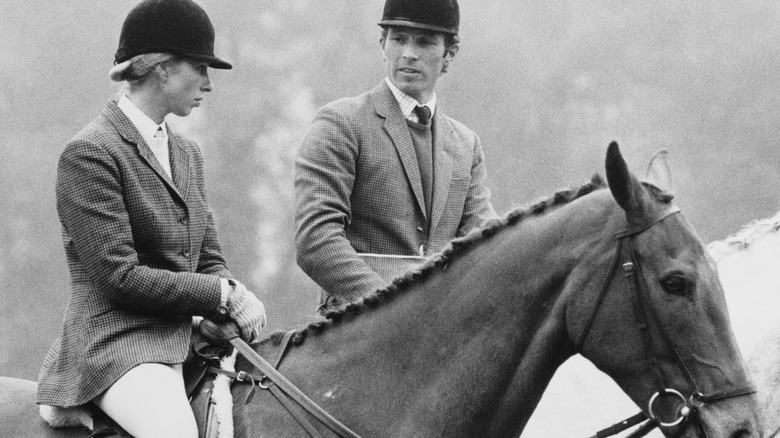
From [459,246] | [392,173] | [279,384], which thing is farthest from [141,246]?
[392,173]

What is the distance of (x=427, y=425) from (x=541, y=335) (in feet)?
1.66

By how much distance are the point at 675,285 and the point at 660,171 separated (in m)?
0.65

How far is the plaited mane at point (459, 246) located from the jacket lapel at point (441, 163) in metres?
1.27

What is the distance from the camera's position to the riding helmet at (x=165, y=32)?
4762 mm

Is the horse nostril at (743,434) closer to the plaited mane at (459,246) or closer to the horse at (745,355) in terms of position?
the plaited mane at (459,246)

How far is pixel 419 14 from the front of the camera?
5.94m

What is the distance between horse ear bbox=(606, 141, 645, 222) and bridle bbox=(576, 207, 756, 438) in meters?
0.05

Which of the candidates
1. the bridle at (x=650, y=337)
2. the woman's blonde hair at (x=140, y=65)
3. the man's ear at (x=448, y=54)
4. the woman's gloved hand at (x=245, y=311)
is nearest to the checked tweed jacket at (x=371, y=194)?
the man's ear at (x=448, y=54)

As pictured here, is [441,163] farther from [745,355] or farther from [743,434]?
[743,434]

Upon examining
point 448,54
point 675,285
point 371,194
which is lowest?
point 371,194

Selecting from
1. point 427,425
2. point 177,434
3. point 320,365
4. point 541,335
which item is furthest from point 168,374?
point 541,335

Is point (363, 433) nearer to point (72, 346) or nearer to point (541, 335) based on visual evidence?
point (541, 335)

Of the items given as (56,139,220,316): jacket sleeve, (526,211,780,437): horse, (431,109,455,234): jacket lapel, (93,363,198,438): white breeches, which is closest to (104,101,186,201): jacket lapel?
(56,139,220,316): jacket sleeve

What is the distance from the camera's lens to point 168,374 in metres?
4.49
